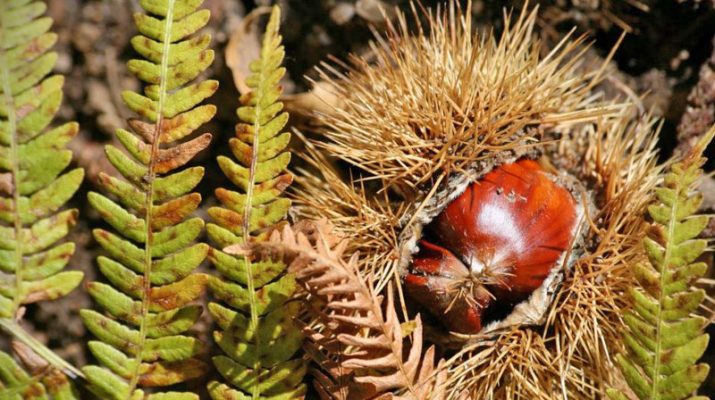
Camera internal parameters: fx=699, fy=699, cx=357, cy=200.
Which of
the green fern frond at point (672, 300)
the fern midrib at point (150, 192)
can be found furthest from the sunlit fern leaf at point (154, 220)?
the green fern frond at point (672, 300)

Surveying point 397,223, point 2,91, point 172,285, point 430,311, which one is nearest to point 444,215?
point 397,223

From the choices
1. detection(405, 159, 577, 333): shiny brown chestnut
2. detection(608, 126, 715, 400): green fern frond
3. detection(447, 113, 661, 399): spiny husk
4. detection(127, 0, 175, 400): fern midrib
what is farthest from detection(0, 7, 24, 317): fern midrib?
detection(608, 126, 715, 400): green fern frond

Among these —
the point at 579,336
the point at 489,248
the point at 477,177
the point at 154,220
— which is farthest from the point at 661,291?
the point at 154,220

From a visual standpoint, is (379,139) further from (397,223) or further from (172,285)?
(172,285)

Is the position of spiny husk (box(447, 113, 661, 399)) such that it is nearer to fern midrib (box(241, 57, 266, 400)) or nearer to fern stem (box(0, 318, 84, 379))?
fern midrib (box(241, 57, 266, 400))

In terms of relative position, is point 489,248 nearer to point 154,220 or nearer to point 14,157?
point 154,220

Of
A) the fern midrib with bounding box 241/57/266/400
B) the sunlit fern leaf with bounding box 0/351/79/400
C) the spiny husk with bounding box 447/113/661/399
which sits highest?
the fern midrib with bounding box 241/57/266/400

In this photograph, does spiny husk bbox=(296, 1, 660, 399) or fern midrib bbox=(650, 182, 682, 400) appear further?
spiny husk bbox=(296, 1, 660, 399)

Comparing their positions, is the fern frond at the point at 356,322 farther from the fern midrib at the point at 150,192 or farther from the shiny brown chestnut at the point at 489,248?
the fern midrib at the point at 150,192
